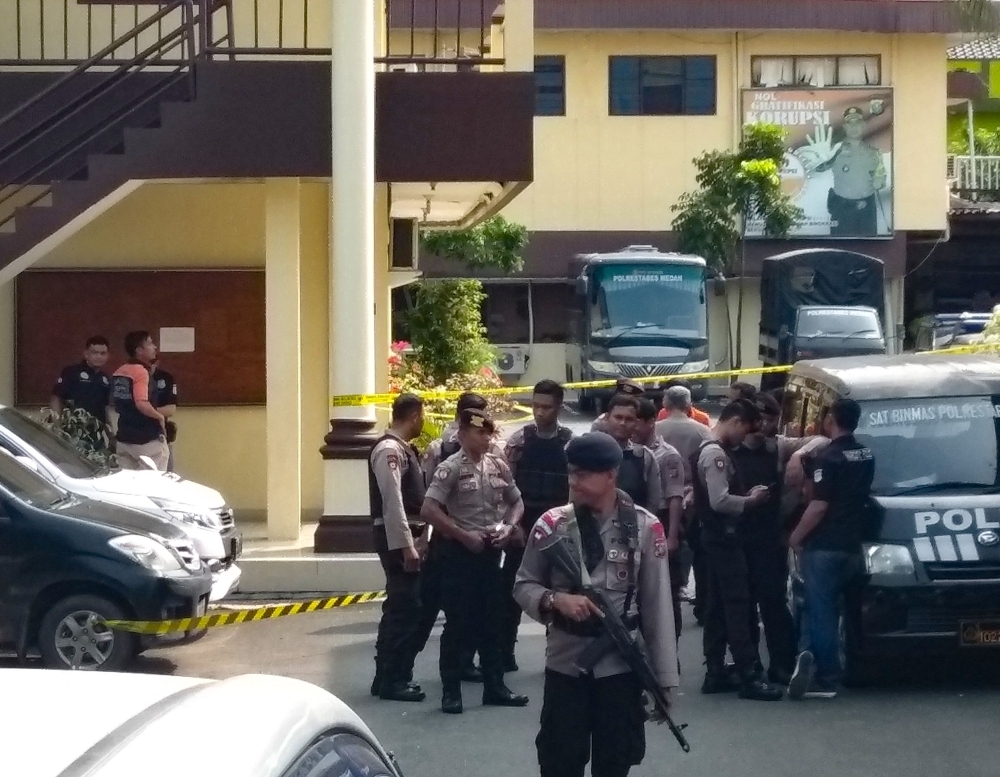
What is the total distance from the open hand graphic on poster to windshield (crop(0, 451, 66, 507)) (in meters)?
31.9

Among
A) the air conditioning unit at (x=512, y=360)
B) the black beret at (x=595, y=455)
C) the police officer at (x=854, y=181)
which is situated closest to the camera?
the black beret at (x=595, y=455)

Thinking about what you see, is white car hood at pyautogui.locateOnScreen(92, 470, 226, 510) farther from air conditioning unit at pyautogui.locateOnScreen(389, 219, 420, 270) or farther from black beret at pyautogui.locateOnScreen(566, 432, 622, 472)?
air conditioning unit at pyautogui.locateOnScreen(389, 219, 420, 270)

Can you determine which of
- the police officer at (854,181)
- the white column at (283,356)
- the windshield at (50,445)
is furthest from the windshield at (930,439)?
the police officer at (854,181)

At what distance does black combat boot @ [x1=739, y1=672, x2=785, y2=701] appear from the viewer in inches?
346

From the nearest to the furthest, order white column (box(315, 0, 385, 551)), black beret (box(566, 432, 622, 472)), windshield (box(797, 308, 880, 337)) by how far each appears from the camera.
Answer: black beret (box(566, 432, 622, 472)), white column (box(315, 0, 385, 551)), windshield (box(797, 308, 880, 337))

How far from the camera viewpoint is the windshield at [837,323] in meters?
30.2

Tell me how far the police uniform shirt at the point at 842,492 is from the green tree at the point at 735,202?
1076 inches

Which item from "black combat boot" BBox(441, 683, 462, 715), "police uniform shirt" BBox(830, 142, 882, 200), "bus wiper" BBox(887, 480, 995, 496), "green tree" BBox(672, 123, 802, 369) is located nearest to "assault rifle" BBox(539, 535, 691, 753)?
"black combat boot" BBox(441, 683, 462, 715)

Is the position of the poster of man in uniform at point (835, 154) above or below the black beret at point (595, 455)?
above

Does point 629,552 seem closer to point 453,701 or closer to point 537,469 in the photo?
point 453,701

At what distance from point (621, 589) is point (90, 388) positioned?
28.9ft

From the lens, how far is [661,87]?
3838cm

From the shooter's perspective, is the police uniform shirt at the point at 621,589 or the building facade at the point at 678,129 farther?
the building facade at the point at 678,129

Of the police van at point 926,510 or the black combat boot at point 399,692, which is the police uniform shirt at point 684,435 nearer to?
the police van at point 926,510
